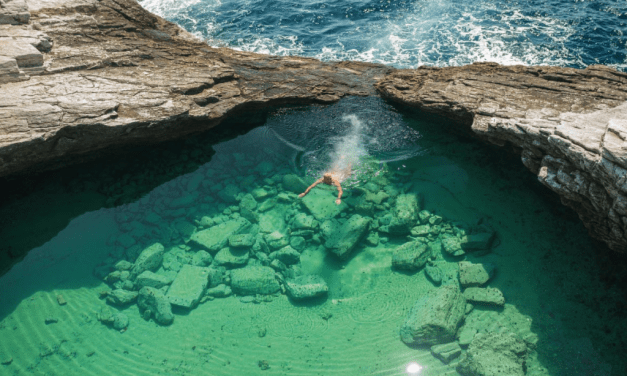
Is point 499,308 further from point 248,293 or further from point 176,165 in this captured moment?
point 176,165

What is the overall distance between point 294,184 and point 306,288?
104 inches

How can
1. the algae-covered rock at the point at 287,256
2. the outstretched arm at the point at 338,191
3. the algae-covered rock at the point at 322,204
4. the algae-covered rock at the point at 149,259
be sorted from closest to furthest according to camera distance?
the algae-covered rock at the point at 149,259
the algae-covered rock at the point at 287,256
the algae-covered rock at the point at 322,204
the outstretched arm at the point at 338,191

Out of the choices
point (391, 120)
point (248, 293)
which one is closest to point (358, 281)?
point (248, 293)

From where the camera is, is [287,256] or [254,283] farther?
[287,256]

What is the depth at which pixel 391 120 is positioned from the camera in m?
9.60

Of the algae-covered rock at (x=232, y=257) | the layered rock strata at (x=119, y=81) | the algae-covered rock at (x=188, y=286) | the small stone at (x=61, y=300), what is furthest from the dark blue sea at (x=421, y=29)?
the small stone at (x=61, y=300)

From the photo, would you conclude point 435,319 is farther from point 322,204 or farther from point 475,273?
point 322,204

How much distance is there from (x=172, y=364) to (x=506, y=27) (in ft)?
50.0

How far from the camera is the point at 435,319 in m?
6.12

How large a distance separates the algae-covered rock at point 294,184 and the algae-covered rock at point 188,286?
8.39ft

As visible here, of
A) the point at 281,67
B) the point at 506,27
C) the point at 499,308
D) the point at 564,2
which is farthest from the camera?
the point at 564,2

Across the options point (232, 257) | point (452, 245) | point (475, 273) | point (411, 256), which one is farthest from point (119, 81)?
point (475, 273)

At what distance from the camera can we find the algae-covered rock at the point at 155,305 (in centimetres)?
660

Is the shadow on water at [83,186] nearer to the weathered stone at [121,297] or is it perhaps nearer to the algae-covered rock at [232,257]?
the weathered stone at [121,297]
